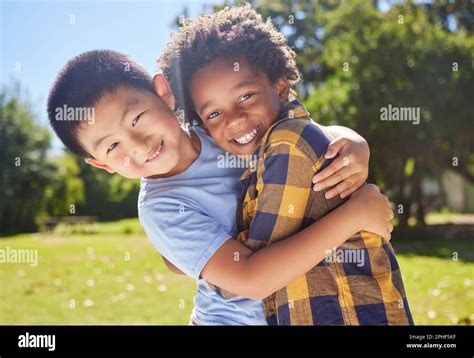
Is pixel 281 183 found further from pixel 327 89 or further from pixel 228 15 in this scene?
pixel 327 89

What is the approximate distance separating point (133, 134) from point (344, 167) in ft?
1.55

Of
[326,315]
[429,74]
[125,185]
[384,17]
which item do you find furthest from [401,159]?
[326,315]

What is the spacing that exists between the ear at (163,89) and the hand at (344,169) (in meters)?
0.43

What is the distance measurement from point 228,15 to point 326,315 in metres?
0.76

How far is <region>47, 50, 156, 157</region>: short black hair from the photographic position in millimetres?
1291

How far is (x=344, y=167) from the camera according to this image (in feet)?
3.80

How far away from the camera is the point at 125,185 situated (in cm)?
704

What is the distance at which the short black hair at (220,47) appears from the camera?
4.49ft

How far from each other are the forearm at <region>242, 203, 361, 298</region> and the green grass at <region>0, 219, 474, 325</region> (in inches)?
61.1

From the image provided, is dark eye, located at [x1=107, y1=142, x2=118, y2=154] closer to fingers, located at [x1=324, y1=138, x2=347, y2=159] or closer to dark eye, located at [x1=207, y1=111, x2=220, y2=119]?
dark eye, located at [x1=207, y1=111, x2=220, y2=119]

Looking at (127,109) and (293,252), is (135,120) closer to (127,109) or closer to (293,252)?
(127,109)

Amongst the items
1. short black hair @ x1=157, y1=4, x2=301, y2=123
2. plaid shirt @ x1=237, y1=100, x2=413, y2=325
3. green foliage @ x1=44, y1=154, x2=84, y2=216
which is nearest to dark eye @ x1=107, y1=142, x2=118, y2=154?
short black hair @ x1=157, y1=4, x2=301, y2=123
